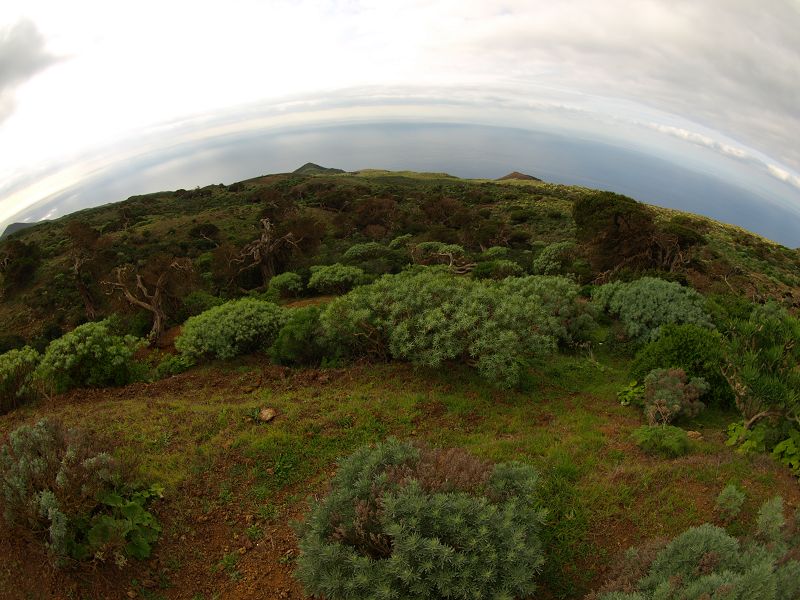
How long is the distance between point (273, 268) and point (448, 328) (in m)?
15.4

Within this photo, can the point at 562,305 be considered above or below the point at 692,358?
above

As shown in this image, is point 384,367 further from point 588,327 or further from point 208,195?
point 208,195

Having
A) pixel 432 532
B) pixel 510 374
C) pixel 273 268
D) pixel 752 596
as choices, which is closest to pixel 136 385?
pixel 510 374

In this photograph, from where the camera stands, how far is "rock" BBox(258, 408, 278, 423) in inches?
276

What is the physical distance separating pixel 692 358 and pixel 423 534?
7255 millimetres

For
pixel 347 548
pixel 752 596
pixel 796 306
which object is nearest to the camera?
pixel 752 596

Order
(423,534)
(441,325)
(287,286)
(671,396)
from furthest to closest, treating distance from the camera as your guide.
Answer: (287,286), (441,325), (671,396), (423,534)

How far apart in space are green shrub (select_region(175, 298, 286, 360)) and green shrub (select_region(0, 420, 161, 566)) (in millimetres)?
5273

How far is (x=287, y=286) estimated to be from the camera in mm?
16859

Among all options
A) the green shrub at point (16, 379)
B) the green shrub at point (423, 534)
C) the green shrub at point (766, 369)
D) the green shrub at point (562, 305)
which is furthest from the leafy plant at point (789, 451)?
the green shrub at point (16, 379)

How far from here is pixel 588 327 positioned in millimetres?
11078

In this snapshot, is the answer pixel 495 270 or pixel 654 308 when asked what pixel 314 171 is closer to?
pixel 495 270

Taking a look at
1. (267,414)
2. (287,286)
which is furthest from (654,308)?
(287,286)

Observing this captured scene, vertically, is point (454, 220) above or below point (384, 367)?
above
